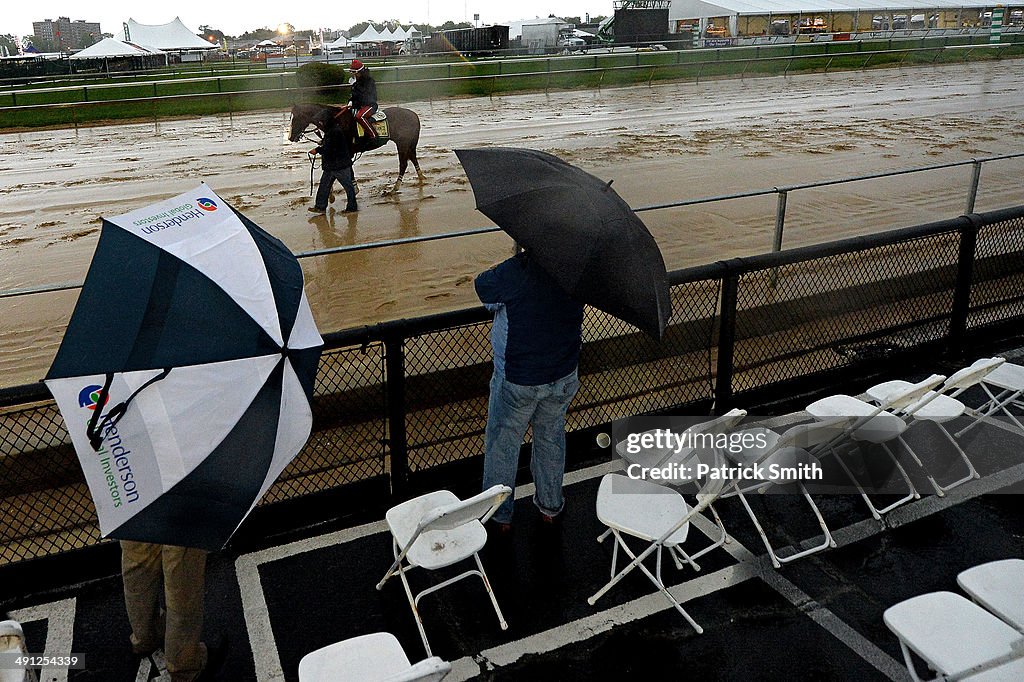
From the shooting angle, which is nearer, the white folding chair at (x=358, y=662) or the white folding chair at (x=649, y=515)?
the white folding chair at (x=358, y=662)

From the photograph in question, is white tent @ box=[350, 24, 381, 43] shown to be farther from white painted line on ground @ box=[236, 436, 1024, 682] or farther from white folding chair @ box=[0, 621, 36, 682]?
white folding chair @ box=[0, 621, 36, 682]

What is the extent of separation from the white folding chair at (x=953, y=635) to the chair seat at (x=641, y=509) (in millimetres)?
1083

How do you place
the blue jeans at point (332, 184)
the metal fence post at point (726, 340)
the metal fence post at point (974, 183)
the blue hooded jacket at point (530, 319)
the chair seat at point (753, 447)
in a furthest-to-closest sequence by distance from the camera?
the blue jeans at point (332, 184), the metal fence post at point (974, 183), the metal fence post at point (726, 340), the chair seat at point (753, 447), the blue hooded jacket at point (530, 319)

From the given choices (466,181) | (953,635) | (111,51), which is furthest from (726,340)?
(111,51)

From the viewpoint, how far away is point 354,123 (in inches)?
449

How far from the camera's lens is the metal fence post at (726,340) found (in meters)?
5.71

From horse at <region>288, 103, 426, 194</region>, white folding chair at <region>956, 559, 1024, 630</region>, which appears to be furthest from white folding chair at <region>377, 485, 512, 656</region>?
horse at <region>288, 103, 426, 194</region>

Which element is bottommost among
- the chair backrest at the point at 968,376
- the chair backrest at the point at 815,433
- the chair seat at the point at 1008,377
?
the chair seat at the point at 1008,377

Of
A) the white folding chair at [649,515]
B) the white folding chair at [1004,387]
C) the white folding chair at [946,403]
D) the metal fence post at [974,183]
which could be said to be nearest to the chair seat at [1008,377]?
the white folding chair at [1004,387]

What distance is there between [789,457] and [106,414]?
3525 mm

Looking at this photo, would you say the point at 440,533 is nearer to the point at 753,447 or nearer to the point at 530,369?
the point at 530,369

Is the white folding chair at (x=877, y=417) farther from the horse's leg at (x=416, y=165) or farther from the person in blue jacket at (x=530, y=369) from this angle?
the horse's leg at (x=416, y=165)

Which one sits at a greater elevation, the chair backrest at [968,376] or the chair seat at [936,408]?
Answer: the chair backrest at [968,376]

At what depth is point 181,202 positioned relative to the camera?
340cm
